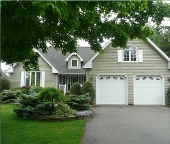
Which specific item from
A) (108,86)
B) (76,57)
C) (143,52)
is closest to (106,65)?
(108,86)

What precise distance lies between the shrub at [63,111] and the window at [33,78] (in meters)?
10.2

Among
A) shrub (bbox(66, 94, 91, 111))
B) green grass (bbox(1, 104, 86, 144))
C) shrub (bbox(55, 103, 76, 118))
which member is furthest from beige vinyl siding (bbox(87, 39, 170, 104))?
green grass (bbox(1, 104, 86, 144))

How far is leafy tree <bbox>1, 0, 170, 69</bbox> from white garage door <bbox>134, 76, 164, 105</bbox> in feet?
31.1

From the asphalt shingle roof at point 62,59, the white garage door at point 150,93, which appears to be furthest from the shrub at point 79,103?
the asphalt shingle roof at point 62,59

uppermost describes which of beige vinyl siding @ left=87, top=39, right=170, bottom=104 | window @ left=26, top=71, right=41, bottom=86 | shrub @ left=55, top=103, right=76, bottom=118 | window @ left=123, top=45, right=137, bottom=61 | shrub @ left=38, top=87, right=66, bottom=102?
window @ left=123, top=45, right=137, bottom=61

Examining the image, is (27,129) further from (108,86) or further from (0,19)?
(108,86)

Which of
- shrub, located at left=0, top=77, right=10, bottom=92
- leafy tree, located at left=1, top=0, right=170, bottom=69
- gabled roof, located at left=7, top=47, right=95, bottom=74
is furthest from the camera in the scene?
gabled roof, located at left=7, top=47, right=95, bottom=74

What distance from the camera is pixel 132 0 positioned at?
3.64m

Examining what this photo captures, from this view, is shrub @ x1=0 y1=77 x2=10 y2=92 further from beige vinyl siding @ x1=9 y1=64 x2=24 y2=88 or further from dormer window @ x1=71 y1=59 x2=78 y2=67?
dormer window @ x1=71 y1=59 x2=78 y2=67

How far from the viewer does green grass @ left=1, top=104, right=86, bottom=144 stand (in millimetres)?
6148

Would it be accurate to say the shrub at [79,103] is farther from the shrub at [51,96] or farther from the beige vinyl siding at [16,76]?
the beige vinyl siding at [16,76]

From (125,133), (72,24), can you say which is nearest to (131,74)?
(125,133)

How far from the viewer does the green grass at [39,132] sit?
615cm

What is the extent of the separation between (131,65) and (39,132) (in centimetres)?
1089
